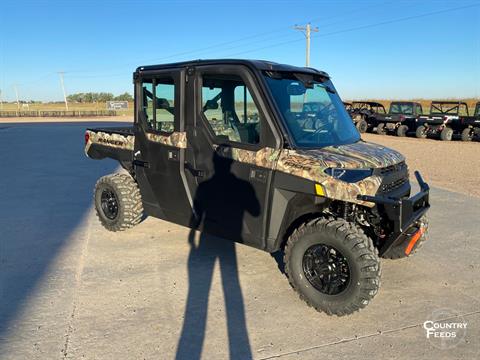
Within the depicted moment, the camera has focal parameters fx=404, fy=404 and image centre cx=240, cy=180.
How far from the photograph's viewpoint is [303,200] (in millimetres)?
3604

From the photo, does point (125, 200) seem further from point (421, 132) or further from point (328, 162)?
point (421, 132)

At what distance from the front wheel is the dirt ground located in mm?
5834

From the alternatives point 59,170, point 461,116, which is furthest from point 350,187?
point 461,116

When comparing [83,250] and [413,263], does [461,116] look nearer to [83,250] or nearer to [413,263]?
[413,263]

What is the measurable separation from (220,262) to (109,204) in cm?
191

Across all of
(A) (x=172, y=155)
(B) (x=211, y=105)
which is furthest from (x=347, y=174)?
(A) (x=172, y=155)

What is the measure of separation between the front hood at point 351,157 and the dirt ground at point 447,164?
535 centimetres

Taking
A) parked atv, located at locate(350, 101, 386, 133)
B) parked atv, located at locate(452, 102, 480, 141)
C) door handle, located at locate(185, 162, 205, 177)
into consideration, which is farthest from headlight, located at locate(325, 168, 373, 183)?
parked atv, located at locate(350, 101, 386, 133)

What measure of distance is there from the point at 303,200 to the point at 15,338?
2536 mm

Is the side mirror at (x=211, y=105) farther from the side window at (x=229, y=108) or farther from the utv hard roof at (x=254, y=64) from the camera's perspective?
the utv hard roof at (x=254, y=64)

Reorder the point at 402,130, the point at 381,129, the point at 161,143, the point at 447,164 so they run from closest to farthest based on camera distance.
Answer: the point at 161,143 < the point at 447,164 < the point at 402,130 < the point at 381,129

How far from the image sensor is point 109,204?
5.45 meters

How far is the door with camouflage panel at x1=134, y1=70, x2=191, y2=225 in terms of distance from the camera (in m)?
4.25

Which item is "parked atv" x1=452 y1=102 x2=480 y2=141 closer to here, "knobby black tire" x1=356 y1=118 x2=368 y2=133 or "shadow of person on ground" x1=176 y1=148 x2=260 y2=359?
"knobby black tire" x1=356 y1=118 x2=368 y2=133
